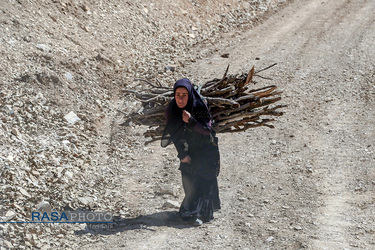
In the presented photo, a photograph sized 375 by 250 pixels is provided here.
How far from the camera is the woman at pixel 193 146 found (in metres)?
5.88

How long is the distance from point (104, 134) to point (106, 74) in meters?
2.24

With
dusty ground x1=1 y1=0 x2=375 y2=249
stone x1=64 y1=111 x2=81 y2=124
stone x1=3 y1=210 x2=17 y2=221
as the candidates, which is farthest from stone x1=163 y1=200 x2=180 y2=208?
stone x1=64 y1=111 x2=81 y2=124

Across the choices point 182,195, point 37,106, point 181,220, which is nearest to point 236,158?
point 182,195

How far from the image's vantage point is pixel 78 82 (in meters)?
10.0

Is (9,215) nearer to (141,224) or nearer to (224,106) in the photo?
(141,224)

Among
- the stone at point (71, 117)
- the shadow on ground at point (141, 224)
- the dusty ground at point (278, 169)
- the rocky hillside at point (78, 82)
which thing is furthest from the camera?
the stone at point (71, 117)

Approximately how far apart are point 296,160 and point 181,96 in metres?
3.27

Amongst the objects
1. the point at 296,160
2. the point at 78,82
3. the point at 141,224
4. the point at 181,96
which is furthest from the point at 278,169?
the point at 78,82

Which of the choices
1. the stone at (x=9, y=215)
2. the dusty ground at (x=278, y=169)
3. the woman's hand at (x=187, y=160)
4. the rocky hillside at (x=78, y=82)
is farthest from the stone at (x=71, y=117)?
the woman's hand at (x=187, y=160)

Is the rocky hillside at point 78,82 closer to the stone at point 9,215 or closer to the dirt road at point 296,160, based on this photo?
the stone at point 9,215

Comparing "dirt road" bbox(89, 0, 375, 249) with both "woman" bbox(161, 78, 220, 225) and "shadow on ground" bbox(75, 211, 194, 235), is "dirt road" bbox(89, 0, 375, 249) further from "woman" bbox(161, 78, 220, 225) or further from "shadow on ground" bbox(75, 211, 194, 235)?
"woman" bbox(161, 78, 220, 225)

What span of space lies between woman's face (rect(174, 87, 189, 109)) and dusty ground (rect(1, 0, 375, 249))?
1521mm

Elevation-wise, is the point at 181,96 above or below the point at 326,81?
above

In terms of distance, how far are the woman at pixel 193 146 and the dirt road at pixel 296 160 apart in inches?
10.0
